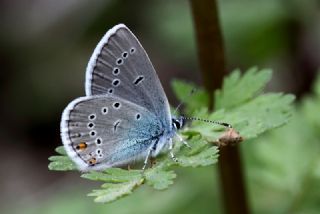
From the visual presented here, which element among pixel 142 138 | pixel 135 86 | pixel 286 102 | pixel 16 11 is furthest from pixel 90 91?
pixel 16 11

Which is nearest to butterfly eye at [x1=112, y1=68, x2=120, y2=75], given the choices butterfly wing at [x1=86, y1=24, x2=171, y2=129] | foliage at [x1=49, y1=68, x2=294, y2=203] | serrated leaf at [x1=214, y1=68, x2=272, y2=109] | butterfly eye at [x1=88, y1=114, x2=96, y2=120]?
butterfly wing at [x1=86, y1=24, x2=171, y2=129]

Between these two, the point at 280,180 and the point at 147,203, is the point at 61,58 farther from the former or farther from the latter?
the point at 280,180

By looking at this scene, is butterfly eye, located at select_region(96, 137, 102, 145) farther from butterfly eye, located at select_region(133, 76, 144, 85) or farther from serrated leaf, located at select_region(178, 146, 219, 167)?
serrated leaf, located at select_region(178, 146, 219, 167)

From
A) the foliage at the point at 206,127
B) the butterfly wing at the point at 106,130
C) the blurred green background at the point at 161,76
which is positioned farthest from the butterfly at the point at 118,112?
the blurred green background at the point at 161,76

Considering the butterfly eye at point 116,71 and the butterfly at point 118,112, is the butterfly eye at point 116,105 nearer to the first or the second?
the butterfly at point 118,112

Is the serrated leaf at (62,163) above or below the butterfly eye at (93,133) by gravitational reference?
below

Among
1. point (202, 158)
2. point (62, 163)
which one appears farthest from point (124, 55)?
point (202, 158)
